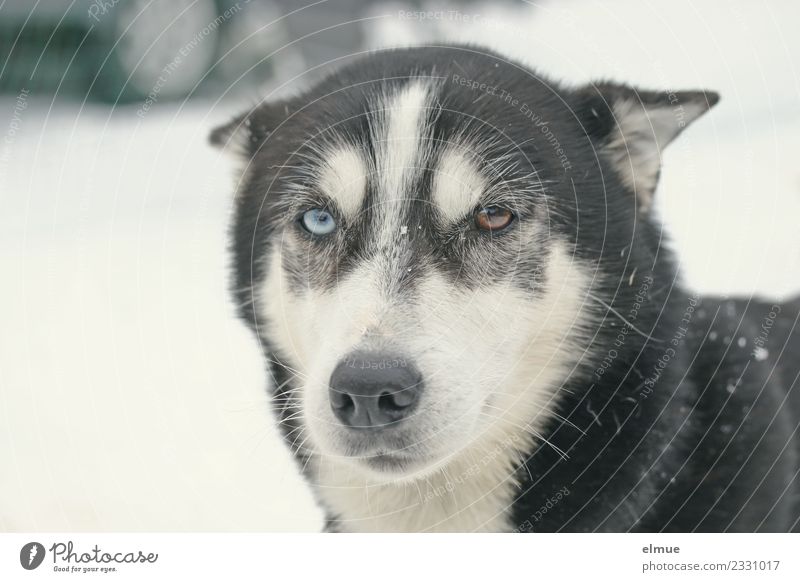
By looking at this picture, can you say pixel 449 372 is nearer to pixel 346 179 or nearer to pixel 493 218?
pixel 493 218

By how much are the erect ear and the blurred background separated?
0.24 metres

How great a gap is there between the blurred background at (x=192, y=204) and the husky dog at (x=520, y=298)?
0.28m

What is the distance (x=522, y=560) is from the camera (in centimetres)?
221

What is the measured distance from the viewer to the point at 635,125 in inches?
87.3

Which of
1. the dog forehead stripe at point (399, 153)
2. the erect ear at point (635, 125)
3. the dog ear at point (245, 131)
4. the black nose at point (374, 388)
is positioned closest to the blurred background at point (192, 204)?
the dog ear at point (245, 131)

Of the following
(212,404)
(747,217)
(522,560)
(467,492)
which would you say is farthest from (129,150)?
(747,217)

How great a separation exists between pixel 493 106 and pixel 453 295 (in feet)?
1.98

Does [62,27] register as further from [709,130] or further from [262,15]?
[709,130]

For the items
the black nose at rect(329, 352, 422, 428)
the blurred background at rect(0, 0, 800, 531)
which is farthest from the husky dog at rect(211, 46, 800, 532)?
the blurred background at rect(0, 0, 800, 531)

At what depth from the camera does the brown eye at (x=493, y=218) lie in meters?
2.08

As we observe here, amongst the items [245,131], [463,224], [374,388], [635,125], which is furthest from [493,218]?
[245,131]

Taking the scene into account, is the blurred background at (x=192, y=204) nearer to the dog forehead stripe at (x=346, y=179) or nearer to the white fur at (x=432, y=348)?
the white fur at (x=432, y=348)

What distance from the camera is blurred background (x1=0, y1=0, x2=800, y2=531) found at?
2564 millimetres

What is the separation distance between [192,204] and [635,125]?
5.55 feet
